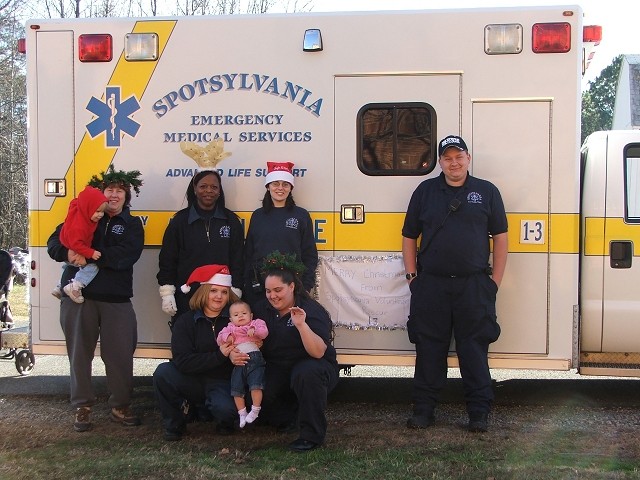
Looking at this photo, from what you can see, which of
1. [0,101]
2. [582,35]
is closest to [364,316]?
[582,35]

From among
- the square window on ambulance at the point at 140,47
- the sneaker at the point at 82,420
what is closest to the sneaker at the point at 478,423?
the sneaker at the point at 82,420

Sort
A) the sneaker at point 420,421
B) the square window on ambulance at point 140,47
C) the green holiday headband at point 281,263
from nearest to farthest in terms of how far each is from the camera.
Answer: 1. the green holiday headband at point 281,263
2. the sneaker at point 420,421
3. the square window on ambulance at point 140,47

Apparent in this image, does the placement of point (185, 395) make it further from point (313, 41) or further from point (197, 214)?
point (313, 41)

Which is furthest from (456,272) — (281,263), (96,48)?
(96,48)

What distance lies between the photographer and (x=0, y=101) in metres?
22.3

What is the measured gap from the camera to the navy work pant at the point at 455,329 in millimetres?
4922

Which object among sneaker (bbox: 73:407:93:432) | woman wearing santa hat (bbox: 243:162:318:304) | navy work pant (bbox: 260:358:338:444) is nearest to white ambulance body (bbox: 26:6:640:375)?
woman wearing santa hat (bbox: 243:162:318:304)

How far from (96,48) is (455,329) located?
334 centimetres

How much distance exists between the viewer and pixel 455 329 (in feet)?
16.5

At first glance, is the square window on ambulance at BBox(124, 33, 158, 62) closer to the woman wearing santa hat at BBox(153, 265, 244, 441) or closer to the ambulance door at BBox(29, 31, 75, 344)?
the ambulance door at BBox(29, 31, 75, 344)

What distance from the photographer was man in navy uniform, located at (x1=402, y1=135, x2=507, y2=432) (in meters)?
4.91

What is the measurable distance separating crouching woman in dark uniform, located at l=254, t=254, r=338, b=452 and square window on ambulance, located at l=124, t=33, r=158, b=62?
1.92m

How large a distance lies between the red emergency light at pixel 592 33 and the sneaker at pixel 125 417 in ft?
13.8

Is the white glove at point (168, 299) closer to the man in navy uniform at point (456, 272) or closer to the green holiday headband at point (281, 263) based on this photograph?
the green holiday headband at point (281, 263)
